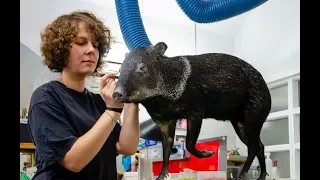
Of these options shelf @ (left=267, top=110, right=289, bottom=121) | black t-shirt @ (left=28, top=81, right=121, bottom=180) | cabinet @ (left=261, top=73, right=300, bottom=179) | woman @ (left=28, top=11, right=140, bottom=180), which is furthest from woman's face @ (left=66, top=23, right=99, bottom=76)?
shelf @ (left=267, top=110, right=289, bottom=121)

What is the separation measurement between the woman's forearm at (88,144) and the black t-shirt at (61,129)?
0.02m

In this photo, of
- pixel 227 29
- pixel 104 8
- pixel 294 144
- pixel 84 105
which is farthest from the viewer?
pixel 104 8

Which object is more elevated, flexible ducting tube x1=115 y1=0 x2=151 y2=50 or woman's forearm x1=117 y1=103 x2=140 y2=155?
flexible ducting tube x1=115 y1=0 x2=151 y2=50

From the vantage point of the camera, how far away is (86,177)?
995 mm

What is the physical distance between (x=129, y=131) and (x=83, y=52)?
10.3 inches

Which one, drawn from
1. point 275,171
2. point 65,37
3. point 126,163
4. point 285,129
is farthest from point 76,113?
point 285,129

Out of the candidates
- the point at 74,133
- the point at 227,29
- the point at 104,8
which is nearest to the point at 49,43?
the point at 74,133

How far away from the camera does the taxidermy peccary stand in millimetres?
790

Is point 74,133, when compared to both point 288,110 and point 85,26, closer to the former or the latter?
point 85,26

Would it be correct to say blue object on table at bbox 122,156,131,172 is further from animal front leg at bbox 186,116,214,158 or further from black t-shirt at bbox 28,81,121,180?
animal front leg at bbox 186,116,214,158

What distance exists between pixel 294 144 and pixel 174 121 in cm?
123

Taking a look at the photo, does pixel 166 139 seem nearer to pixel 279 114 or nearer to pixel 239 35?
pixel 239 35

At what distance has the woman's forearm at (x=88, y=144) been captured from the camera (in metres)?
0.89

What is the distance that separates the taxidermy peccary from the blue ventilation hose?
43 mm
